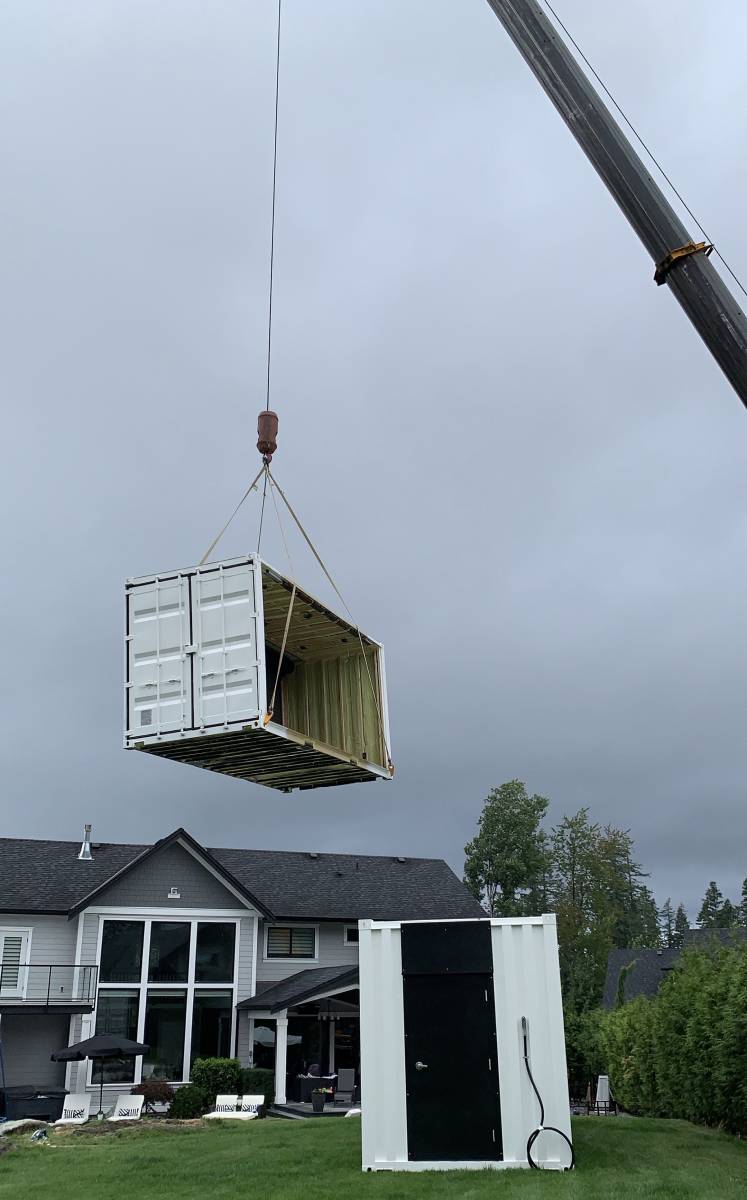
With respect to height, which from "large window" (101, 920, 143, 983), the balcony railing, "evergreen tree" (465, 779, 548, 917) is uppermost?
"evergreen tree" (465, 779, 548, 917)

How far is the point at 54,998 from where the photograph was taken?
29203 millimetres

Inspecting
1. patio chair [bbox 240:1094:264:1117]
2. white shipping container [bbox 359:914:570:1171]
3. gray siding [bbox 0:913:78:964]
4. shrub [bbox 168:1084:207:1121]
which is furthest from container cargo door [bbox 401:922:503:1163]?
gray siding [bbox 0:913:78:964]

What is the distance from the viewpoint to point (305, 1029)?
31.8 meters

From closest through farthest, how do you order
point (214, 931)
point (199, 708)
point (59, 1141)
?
point (199, 708) → point (59, 1141) → point (214, 931)

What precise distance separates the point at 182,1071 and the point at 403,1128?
1934cm

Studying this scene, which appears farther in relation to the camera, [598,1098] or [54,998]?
[54,998]

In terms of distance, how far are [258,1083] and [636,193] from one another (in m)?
25.6

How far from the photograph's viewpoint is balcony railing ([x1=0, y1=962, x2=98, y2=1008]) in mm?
29031

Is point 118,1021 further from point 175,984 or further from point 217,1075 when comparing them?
point 217,1075

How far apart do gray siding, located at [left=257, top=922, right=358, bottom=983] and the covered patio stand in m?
0.31

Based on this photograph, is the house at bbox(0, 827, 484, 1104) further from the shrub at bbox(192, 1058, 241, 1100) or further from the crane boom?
the crane boom

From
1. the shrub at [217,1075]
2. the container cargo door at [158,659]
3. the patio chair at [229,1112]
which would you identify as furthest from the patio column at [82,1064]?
the container cargo door at [158,659]

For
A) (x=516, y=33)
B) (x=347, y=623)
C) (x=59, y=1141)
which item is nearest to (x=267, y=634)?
(x=347, y=623)

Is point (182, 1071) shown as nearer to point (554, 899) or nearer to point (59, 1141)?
point (59, 1141)
